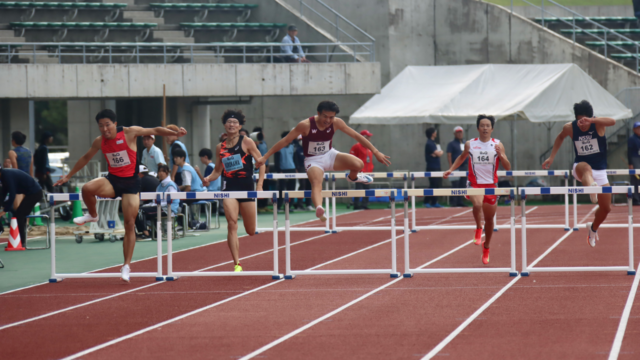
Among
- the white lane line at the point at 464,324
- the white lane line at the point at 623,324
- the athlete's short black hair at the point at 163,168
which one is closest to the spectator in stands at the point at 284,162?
the athlete's short black hair at the point at 163,168

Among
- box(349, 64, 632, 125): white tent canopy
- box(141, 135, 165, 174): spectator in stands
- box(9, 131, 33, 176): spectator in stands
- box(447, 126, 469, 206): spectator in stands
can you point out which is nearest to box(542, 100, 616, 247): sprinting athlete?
box(141, 135, 165, 174): spectator in stands

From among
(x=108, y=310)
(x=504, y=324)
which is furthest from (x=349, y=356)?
(x=108, y=310)

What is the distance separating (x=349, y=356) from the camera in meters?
5.83

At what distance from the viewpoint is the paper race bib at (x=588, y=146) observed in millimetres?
10570

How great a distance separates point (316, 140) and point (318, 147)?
0.09m

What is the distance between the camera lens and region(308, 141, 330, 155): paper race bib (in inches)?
382

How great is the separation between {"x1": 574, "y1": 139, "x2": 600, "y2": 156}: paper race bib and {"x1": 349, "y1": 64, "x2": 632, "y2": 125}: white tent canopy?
401 inches

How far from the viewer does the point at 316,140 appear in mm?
9695

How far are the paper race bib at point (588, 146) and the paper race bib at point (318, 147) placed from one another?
3.39 metres

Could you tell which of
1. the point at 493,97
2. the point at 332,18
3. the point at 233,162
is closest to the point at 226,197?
the point at 233,162

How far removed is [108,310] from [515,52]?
64.4ft

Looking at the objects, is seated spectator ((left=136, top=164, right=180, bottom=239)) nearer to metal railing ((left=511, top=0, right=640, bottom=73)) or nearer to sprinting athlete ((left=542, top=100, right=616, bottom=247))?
sprinting athlete ((left=542, top=100, right=616, bottom=247))

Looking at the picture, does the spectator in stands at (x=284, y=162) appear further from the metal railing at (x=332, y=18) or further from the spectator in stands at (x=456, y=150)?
the metal railing at (x=332, y=18)

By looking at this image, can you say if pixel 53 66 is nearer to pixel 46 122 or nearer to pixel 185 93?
pixel 185 93
